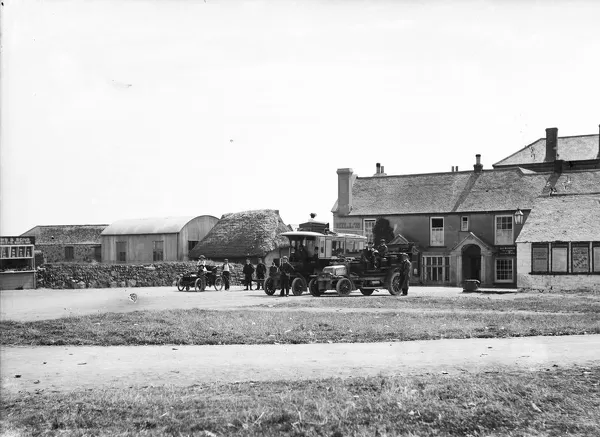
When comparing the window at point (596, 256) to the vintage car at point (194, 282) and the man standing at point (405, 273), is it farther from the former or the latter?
the vintage car at point (194, 282)

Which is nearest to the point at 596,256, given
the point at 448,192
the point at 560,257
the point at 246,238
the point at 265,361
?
the point at 560,257

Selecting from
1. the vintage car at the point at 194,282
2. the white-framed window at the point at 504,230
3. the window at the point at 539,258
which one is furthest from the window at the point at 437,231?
the vintage car at the point at 194,282

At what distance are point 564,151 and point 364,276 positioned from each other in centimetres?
3862

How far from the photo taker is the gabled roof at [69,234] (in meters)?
72.4

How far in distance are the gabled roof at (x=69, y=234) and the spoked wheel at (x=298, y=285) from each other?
41965mm

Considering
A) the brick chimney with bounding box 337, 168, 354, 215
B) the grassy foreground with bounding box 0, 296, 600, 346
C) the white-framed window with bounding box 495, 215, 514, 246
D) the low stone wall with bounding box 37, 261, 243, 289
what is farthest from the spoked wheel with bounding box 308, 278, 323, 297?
the brick chimney with bounding box 337, 168, 354, 215

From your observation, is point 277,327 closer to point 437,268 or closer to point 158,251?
point 437,268

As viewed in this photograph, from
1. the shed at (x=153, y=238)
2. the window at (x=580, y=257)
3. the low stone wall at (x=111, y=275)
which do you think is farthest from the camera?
the shed at (x=153, y=238)

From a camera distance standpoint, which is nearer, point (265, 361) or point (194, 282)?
point (265, 361)

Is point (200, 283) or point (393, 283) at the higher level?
point (393, 283)

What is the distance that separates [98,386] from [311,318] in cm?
910

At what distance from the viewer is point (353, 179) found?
56.2 m

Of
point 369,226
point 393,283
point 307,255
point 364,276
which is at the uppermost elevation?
point 369,226

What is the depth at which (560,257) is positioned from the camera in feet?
128
